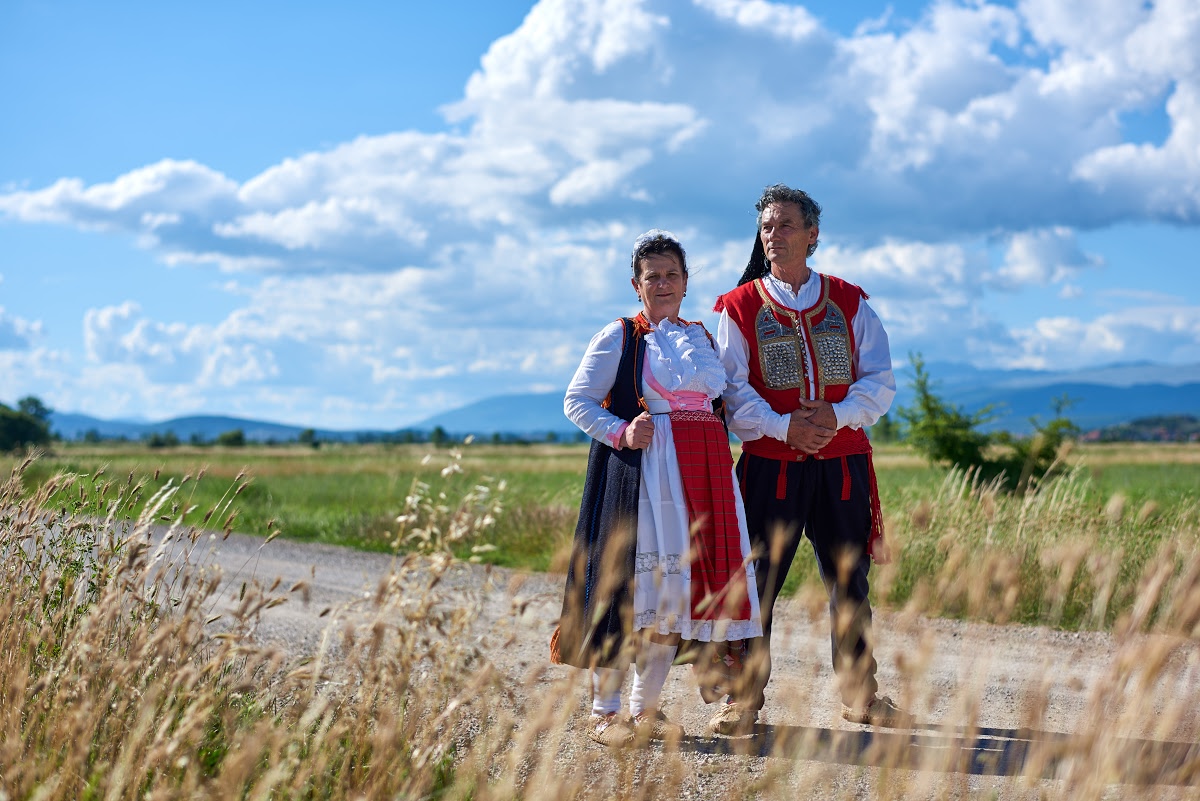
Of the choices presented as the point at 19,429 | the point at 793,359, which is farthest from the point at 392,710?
the point at 19,429

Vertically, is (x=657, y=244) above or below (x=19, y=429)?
above

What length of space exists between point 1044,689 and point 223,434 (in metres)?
104

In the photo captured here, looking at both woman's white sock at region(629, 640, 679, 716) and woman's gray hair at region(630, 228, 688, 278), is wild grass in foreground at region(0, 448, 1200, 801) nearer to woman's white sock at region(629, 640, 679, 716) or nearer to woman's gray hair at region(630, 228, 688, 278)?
woman's white sock at region(629, 640, 679, 716)

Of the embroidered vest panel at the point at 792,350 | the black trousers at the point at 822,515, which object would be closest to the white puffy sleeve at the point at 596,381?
the embroidered vest panel at the point at 792,350

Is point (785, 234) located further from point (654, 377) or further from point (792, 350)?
point (654, 377)

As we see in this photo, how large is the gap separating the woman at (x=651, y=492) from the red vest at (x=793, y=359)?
0.36 metres

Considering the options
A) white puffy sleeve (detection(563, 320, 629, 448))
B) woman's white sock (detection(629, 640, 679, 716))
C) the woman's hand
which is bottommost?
woman's white sock (detection(629, 640, 679, 716))

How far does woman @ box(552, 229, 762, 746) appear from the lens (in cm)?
433

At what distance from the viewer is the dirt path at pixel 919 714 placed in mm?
2367

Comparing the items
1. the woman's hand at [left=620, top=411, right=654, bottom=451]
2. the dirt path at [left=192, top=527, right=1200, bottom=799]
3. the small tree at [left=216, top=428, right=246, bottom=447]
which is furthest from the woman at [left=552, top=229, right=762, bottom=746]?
the small tree at [left=216, top=428, right=246, bottom=447]

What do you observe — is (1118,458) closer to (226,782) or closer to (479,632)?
(479,632)

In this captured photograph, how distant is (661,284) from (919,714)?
237cm

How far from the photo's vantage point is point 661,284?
180 inches

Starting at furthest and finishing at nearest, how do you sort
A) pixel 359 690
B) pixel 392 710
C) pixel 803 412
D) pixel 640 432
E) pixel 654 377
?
pixel 803 412, pixel 654 377, pixel 640 432, pixel 359 690, pixel 392 710
